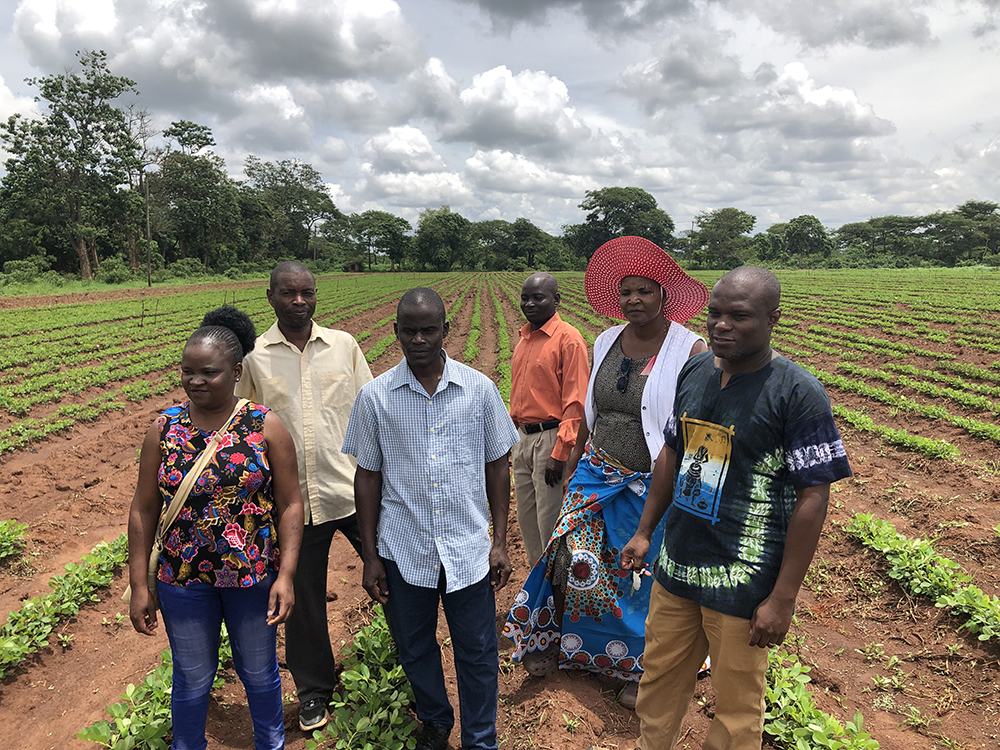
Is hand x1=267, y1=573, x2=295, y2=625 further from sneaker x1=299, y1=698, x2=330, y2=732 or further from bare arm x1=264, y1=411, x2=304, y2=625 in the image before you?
sneaker x1=299, y1=698, x2=330, y2=732

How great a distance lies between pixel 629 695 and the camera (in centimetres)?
277

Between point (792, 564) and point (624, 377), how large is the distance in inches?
47.5

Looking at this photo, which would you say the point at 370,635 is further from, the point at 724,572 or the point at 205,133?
the point at 205,133

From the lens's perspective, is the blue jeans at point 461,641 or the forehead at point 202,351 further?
the blue jeans at point 461,641

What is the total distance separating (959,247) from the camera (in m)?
61.2

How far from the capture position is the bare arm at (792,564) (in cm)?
173

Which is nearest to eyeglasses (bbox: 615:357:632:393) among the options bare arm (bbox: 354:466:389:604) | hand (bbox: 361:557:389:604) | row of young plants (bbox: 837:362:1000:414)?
bare arm (bbox: 354:466:389:604)

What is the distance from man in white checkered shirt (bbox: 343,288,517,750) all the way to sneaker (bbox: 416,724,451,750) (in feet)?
0.53

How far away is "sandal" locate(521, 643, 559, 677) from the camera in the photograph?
294 centimetres

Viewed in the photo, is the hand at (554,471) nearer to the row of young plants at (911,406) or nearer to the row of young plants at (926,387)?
the row of young plants at (911,406)

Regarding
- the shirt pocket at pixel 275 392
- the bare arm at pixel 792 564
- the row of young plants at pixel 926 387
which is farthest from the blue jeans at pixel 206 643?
the row of young plants at pixel 926 387

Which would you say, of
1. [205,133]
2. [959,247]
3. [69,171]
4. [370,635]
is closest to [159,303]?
[69,171]

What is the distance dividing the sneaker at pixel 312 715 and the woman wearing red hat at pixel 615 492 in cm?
99

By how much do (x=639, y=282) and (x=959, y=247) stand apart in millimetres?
78250
